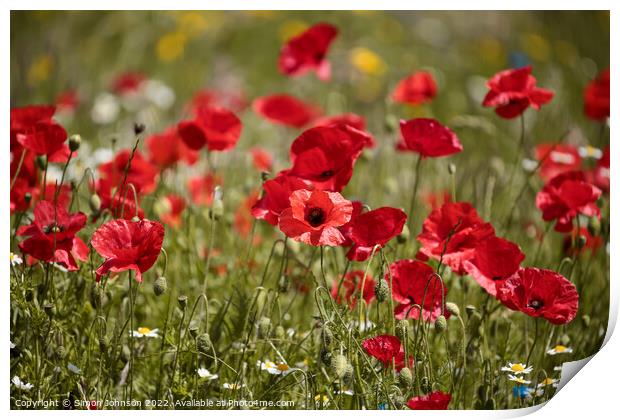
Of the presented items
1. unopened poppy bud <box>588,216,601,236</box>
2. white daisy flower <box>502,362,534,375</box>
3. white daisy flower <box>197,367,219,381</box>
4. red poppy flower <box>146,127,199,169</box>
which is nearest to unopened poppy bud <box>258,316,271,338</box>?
white daisy flower <box>197,367,219,381</box>

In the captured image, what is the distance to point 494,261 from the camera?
1.42m

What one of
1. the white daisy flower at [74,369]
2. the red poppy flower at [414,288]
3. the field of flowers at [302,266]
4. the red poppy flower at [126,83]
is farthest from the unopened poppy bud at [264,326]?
the red poppy flower at [126,83]

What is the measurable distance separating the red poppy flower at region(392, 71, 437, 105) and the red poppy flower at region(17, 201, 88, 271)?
85cm

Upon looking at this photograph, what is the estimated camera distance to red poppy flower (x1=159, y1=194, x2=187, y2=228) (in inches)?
76.8

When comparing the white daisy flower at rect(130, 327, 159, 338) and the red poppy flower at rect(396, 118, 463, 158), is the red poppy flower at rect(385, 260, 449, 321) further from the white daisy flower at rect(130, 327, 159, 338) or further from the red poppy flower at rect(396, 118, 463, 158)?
the white daisy flower at rect(130, 327, 159, 338)

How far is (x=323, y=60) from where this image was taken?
1.99 meters

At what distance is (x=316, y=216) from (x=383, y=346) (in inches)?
9.4

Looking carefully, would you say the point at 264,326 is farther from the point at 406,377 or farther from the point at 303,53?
the point at 303,53

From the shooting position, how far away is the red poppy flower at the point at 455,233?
144 cm

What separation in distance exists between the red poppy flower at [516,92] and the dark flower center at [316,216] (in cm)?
45

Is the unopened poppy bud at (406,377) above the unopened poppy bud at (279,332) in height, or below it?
above

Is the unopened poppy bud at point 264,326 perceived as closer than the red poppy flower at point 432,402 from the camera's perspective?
No

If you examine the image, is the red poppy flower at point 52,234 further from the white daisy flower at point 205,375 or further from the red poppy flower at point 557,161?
the red poppy flower at point 557,161
